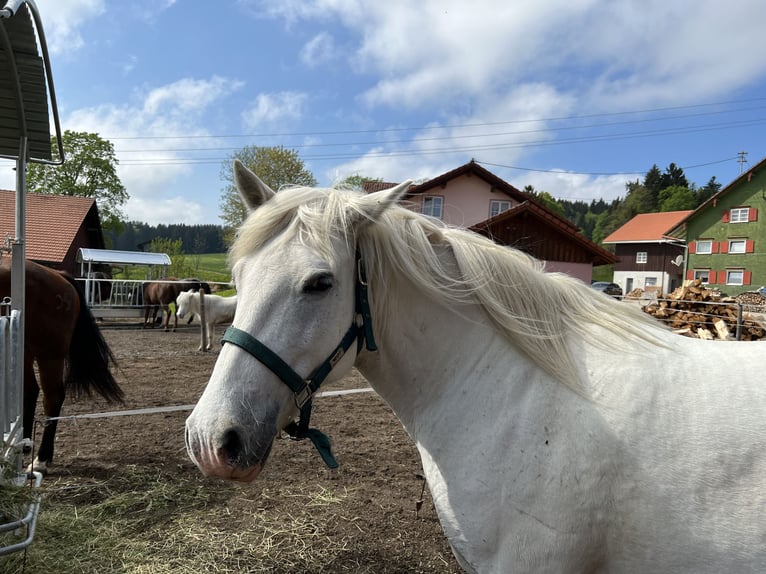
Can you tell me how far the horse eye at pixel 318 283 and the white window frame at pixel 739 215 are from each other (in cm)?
3769

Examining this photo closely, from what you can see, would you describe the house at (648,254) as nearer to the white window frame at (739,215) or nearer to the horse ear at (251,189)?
the white window frame at (739,215)

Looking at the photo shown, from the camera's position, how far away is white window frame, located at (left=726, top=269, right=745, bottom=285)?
98.3 ft

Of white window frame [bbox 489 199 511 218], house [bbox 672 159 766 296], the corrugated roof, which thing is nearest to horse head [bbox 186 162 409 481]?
the corrugated roof

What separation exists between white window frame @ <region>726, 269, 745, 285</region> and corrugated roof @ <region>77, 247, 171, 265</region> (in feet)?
119

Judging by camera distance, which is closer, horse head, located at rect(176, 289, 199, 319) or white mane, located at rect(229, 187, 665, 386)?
white mane, located at rect(229, 187, 665, 386)

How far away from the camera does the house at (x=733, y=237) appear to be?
28.9 metres

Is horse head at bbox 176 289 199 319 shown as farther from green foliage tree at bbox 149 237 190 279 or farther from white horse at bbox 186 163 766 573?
green foliage tree at bbox 149 237 190 279

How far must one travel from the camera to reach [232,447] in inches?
48.3

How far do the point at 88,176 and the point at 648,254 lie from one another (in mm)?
51065

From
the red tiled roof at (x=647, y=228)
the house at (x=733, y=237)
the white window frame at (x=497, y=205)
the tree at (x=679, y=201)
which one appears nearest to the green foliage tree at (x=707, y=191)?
the tree at (x=679, y=201)

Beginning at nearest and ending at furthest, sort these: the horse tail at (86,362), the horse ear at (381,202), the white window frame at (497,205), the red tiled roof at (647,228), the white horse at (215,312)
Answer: the horse ear at (381,202) < the horse tail at (86,362) < the white horse at (215,312) < the white window frame at (497,205) < the red tiled roof at (647,228)

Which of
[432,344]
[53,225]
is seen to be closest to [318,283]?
[432,344]

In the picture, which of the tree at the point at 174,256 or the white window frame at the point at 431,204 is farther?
the tree at the point at 174,256

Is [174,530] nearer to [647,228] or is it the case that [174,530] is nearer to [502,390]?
[502,390]
